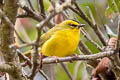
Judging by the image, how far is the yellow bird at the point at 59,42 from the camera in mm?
2758

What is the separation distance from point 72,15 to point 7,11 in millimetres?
1920

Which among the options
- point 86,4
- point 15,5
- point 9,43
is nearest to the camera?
point 15,5

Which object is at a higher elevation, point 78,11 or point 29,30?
point 78,11

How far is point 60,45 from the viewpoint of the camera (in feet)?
9.16

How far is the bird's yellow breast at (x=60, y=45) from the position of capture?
9.04ft

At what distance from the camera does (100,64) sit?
9.05 ft

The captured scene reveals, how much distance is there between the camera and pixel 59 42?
281cm

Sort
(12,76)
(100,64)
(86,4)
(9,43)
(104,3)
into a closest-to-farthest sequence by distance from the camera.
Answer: (9,43)
(12,76)
(100,64)
(86,4)
(104,3)

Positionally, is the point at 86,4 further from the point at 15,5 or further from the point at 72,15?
the point at 15,5

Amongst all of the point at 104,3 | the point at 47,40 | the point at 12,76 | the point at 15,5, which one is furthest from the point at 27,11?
the point at 104,3

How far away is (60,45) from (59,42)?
3 cm

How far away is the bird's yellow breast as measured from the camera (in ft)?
9.04

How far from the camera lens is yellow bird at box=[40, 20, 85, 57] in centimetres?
276

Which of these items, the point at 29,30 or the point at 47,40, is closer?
Answer: the point at 47,40
